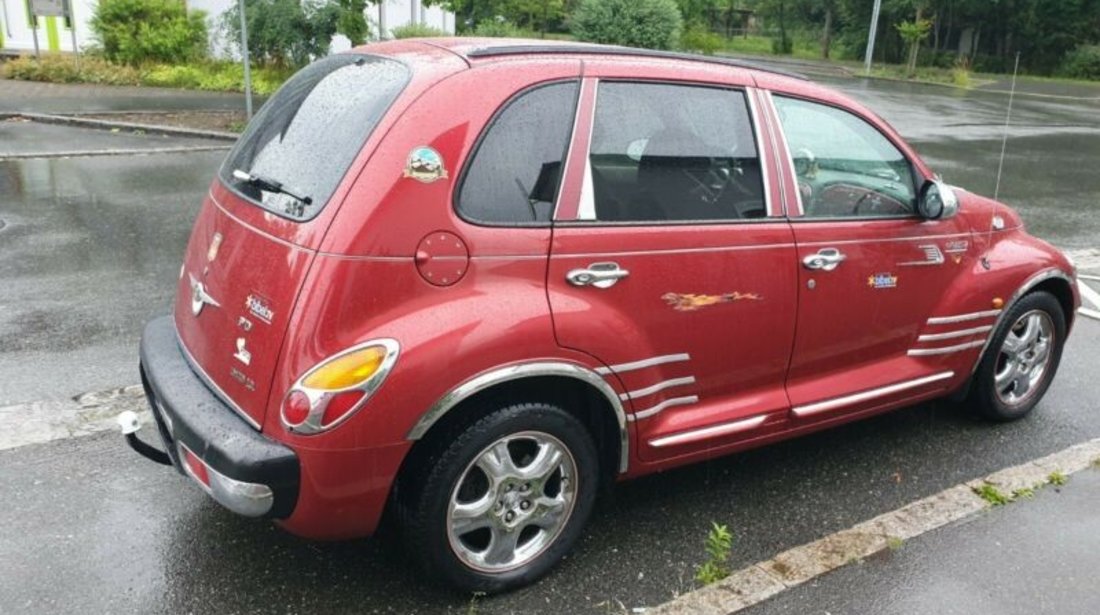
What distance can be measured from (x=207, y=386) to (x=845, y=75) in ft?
113

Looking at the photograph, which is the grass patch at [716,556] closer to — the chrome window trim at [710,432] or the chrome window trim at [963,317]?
the chrome window trim at [710,432]

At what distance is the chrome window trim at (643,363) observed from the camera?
9.79 feet

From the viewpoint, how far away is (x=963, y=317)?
159 inches

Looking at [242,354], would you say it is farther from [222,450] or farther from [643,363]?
[643,363]

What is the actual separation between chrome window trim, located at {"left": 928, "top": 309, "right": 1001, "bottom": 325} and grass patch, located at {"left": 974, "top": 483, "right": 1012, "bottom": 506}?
74 centimetres

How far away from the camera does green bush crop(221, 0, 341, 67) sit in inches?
656

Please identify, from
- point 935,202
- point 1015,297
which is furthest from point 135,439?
point 1015,297

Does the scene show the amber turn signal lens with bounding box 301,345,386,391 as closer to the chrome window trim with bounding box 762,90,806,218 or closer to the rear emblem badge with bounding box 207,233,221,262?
the rear emblem badge with bounding box 207,233,221,262

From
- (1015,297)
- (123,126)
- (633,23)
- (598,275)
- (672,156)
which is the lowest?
(123,126)

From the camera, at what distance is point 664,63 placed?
3.30 m

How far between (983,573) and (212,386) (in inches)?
113

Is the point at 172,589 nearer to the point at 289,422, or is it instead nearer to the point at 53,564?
the point at 53,564

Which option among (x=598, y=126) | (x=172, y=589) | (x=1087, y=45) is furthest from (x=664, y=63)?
(x=1087, y=45)

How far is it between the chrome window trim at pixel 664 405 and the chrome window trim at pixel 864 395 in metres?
0.54
